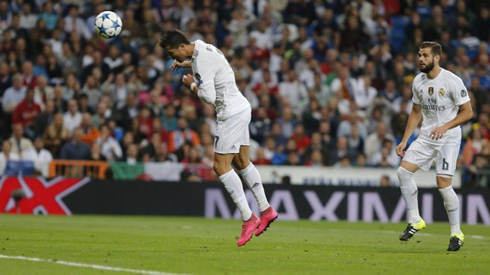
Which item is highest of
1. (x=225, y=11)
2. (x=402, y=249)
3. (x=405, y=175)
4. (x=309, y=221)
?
(x=225, y=11)

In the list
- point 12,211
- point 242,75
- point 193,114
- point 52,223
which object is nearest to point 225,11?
point 242,75

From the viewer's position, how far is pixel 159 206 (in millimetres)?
20328

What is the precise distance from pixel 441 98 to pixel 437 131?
0.51 metres

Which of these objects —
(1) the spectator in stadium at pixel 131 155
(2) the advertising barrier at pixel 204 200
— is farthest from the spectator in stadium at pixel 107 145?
(2) the advertising barrier at pixel 204 200

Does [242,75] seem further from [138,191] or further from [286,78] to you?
[138,191]

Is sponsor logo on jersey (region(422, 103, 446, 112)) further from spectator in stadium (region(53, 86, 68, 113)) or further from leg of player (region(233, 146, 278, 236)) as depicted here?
spectator in stadium (region(53, 86, 68, 113))

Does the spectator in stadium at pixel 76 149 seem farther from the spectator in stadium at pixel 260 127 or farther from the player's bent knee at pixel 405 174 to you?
the player's bent knee at pixel 405 174

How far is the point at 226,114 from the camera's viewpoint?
1117cm

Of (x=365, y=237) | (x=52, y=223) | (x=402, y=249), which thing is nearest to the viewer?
(x=402, y=249)

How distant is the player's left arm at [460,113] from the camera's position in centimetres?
1161

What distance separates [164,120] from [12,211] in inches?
169

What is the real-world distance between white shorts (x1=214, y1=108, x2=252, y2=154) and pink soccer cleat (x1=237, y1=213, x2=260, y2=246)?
0.81 metres

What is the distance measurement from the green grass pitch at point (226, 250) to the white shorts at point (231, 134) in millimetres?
1133

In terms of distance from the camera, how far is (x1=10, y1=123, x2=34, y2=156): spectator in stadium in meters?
20.1
